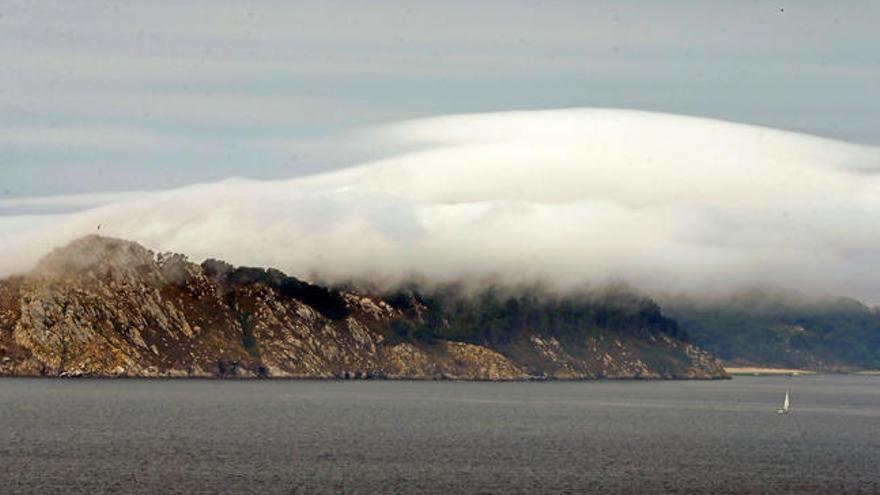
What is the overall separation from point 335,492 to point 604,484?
4096cm

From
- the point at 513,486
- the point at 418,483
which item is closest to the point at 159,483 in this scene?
the point at 418,483

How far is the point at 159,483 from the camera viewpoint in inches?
7175

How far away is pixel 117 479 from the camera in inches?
7313

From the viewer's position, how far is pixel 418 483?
623 ft

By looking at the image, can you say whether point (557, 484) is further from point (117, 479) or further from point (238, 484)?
point (117, 479)

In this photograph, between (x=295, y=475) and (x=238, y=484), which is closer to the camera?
(x=238, y=484)

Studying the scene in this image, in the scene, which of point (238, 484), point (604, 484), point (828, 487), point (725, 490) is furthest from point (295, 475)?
point (828, 487)

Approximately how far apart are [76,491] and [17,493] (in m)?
7.17

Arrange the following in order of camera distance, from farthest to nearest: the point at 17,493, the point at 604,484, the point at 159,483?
the point at 604,484, the point at 159,483, the point at 17,493

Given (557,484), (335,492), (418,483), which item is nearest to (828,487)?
(557,484)

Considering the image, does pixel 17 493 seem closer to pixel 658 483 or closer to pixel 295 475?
pixel 295 475

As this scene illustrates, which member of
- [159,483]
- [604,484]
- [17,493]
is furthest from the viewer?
[604,484]

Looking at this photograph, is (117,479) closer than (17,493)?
No

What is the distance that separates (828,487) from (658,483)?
24.2 metres
